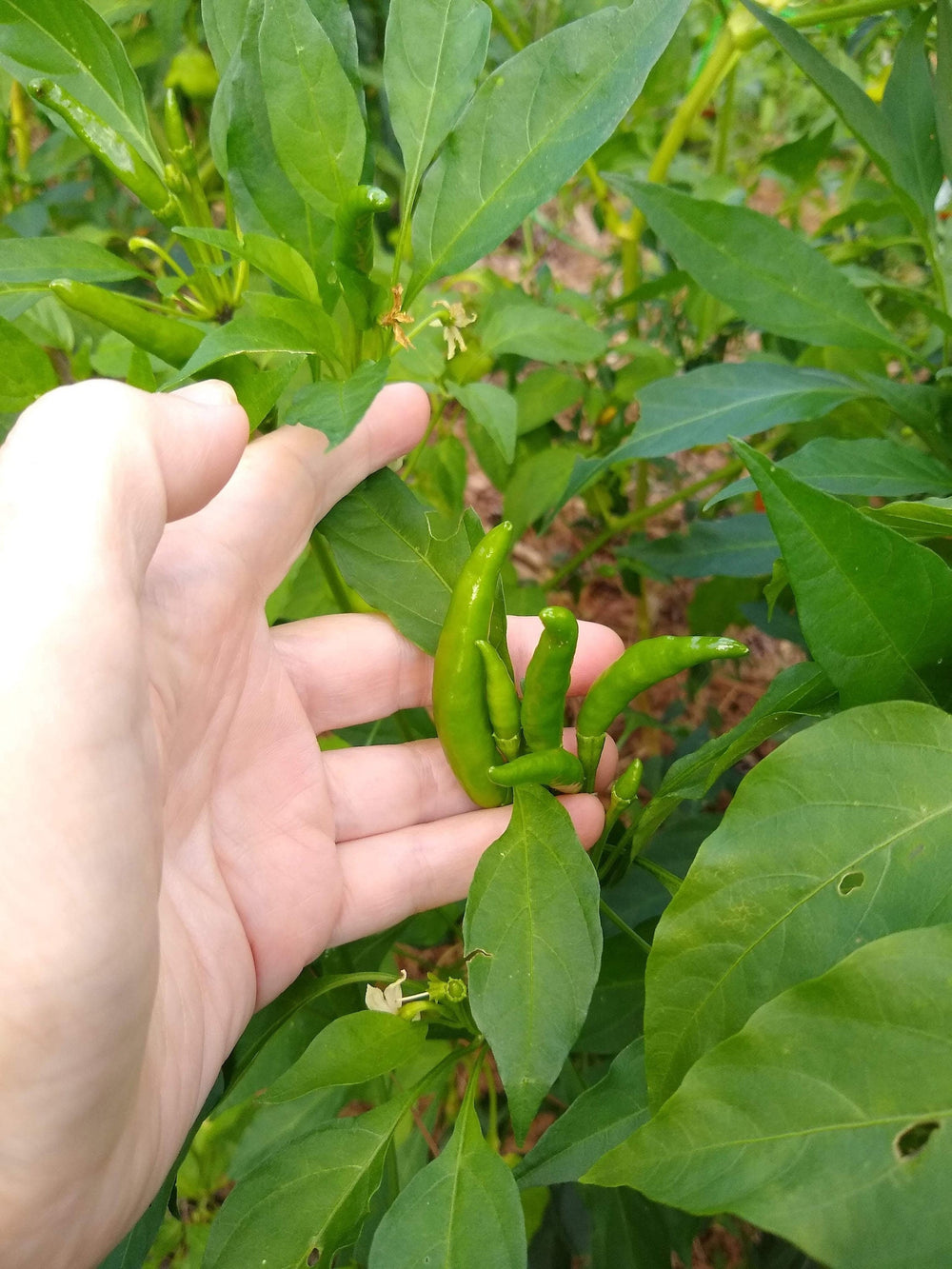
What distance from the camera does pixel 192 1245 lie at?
1140mm

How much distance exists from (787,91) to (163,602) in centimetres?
263

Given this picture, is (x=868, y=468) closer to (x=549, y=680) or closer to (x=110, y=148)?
(x=549, y=680)

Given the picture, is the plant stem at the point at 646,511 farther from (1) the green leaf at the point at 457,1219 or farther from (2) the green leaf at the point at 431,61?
(1) the green leaf at the point at 457,1219

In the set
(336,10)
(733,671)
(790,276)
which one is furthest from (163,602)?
(733,671)

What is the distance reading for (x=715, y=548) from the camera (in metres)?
0.99

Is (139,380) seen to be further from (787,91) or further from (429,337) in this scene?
(787,91)

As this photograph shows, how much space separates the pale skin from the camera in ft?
1.70

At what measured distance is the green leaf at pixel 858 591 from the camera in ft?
1.57

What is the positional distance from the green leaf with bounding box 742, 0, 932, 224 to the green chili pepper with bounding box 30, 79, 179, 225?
0.47m

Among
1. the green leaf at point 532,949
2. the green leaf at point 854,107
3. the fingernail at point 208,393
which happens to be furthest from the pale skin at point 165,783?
the green leaf at point 854,107

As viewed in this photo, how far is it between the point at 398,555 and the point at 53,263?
0.35 metres

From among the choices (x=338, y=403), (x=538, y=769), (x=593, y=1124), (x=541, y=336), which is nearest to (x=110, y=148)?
(x=338, y=403)

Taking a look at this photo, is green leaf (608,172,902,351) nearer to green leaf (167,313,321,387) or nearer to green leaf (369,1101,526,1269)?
green leaf (167,313,321,387)

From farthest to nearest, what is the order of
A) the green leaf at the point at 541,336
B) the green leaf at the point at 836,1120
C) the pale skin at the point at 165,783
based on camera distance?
the green leaf at the point at 541,336 → the pale skin at the point at 165,783 → the green leaf at the point at 836,1120
